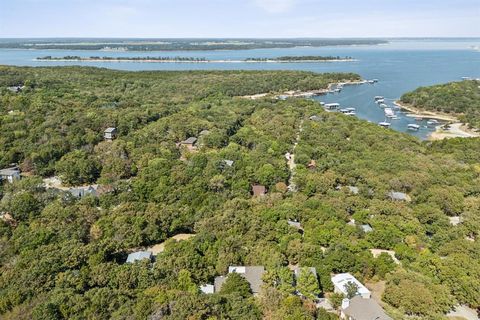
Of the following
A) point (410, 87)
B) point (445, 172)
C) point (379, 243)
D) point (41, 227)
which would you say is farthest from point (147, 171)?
point (410, 87)

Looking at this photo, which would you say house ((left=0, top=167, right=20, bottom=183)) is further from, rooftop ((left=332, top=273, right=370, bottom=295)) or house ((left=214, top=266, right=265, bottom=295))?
rooftop ((left=332, top=273, right=370, bottom=295))

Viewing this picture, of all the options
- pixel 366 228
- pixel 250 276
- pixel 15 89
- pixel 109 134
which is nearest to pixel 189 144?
pixel 109 134

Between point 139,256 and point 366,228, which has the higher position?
point 139,256

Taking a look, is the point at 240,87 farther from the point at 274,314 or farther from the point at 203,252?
the point at 274,314

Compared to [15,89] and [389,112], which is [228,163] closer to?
[389,112]

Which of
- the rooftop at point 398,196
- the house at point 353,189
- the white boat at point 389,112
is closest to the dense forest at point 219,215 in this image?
the house at point 353,189
